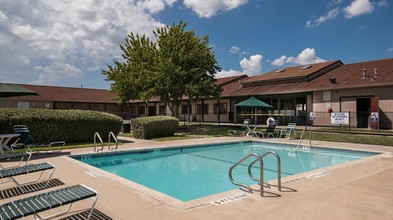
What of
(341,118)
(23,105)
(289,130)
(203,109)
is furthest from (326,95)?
(23,105)

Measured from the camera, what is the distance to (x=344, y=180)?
6.66m

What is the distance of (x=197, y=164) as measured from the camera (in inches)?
427

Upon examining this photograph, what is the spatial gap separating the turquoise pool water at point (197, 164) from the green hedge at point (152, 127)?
3717 mm

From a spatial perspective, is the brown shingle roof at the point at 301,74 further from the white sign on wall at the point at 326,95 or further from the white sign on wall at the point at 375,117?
the white sign on wall at the point at 375,117

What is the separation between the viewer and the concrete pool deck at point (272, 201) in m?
4.35

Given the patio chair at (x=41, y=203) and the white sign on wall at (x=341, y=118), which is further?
the white sign on wall at (x=341, y=118)

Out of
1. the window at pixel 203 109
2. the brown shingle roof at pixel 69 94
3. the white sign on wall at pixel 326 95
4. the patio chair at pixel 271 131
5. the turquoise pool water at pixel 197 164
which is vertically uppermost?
the brown shingle roof at pixel 69 94

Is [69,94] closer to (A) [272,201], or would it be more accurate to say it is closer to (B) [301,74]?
(B) [301,74]

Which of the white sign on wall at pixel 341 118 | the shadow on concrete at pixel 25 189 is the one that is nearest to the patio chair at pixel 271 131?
the white sign on wall at pixel 341 118

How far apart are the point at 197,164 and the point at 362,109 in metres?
15.7

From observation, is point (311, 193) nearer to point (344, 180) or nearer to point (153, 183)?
point (344, 180)

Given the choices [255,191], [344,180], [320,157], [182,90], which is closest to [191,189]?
[255,191]

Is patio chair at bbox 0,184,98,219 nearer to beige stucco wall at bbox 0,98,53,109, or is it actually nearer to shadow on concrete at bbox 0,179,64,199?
shadow on concrete at bbox 0,179,64,199

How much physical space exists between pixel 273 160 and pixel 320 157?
2212 mm
